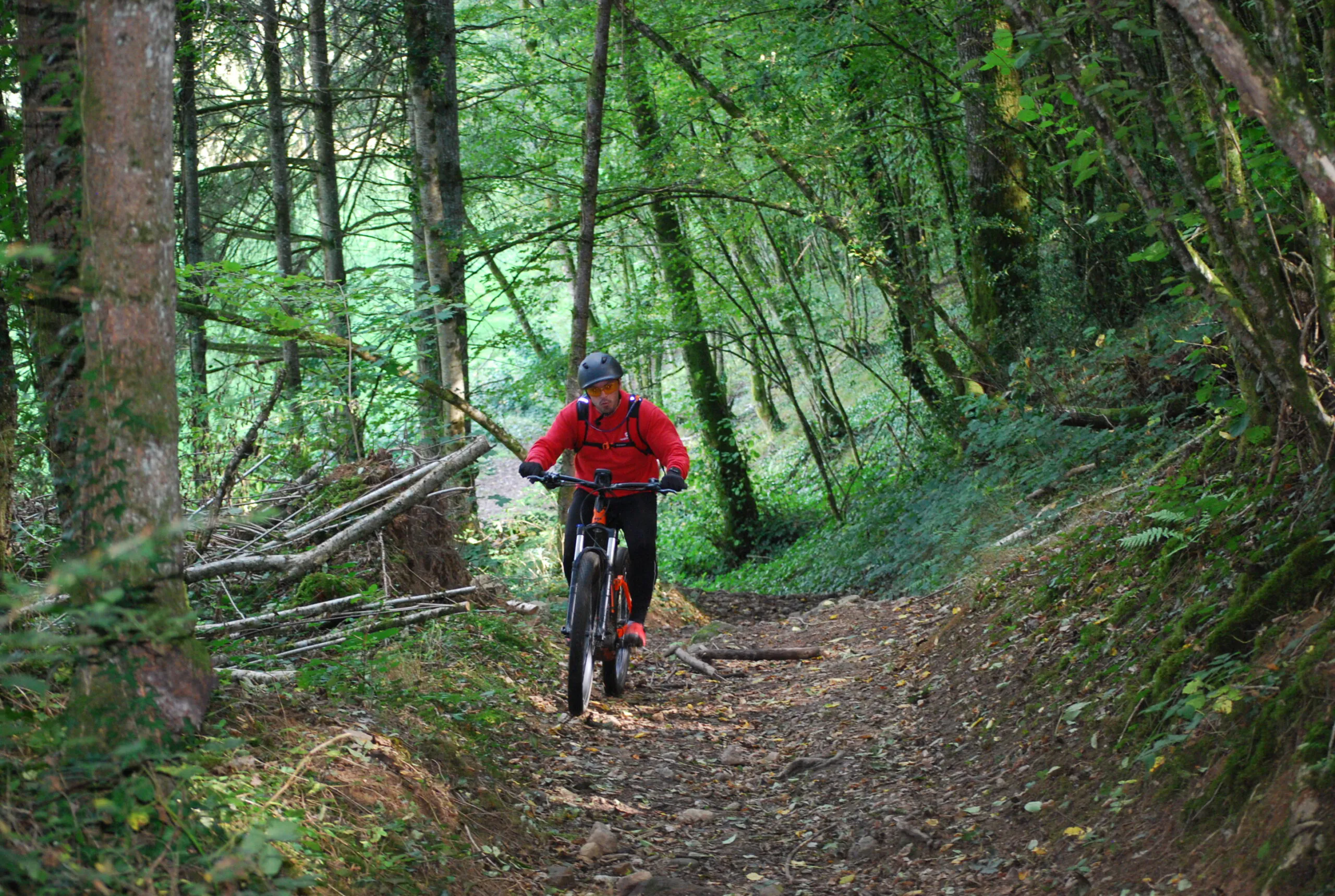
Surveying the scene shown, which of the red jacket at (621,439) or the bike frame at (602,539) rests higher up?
the red jacket at (621,439)

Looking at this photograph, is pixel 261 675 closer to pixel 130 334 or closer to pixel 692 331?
pixel 130 334

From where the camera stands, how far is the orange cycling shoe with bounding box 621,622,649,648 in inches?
267

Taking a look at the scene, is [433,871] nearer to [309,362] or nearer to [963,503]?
[309,362]

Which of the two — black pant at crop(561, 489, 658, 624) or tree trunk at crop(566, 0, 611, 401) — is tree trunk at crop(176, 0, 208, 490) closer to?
tree trunk at crop(566, 0, 611, 401)

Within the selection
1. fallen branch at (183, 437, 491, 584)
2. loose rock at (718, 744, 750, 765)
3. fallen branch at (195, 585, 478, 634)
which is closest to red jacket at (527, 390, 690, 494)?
fallen branch at (183, 437, 491, 584)

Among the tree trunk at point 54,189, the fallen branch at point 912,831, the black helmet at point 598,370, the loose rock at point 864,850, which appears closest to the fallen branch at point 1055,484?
the black helmet at point 598,370

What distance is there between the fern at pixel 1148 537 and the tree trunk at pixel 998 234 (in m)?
6.26

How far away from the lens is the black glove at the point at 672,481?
6.26m

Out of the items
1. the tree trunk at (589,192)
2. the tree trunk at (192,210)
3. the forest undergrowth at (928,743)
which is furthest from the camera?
the tree trunk at (192,210)

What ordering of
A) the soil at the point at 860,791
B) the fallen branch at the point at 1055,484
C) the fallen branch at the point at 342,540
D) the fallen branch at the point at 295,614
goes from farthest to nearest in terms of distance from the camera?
the fallen branch at the point at 1055,484 < the fallen branch at the point at 342,540 < the fallen branch at the point at 295,614 < the soil at the point at 860,791

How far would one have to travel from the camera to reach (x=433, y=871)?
3.79 m

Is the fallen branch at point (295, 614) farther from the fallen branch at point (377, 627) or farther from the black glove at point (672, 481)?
the black glove at point (672, 481)

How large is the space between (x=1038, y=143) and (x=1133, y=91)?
8053 mm

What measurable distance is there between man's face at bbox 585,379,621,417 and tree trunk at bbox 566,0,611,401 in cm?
362
